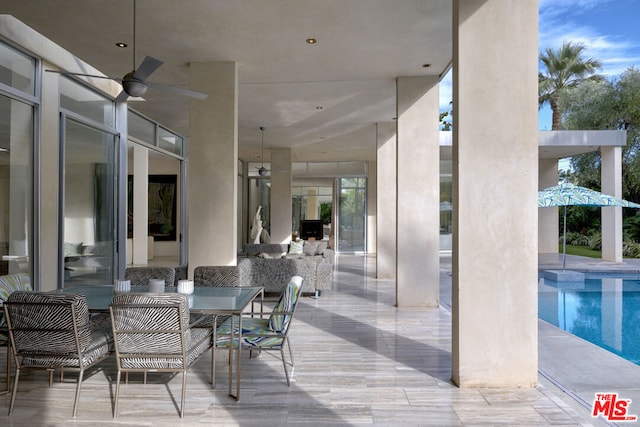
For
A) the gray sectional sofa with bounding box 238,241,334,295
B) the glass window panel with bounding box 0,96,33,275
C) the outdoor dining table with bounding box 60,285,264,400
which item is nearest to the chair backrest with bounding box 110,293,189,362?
the outdoor dining table with bounding box 60,285,264,400

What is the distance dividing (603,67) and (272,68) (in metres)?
23.6

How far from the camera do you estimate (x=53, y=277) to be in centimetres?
582

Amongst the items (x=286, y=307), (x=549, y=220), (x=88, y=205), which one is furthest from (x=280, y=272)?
(x=549, y=220)

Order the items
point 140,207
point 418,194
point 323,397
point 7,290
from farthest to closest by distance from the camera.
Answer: point 140,207, point 418,194, point 7,290, point 323,397

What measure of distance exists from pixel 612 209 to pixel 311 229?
9.47m

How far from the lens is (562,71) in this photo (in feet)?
75.6

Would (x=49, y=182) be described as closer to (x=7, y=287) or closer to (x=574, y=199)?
(x=7, y=287)

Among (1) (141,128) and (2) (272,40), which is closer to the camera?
(2) (272,40)

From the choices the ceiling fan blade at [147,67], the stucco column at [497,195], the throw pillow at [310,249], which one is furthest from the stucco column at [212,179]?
the throw pillow at [310,249]

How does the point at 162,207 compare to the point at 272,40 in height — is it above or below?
below

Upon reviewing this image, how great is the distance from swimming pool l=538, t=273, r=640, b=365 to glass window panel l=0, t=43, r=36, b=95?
7672 mm

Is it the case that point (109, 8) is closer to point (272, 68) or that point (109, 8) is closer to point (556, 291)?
point (272, 68)

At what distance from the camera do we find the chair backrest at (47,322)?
8.94ft

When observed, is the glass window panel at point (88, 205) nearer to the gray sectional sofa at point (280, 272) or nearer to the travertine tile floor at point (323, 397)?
the gray sectional sofa at point (280, 272)
